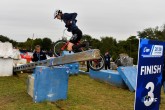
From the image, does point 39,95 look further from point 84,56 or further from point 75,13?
point 75,13

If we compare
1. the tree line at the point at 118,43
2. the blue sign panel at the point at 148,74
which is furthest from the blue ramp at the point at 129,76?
the tree line at the point at 118,43

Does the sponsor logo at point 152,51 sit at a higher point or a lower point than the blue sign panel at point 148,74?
higher

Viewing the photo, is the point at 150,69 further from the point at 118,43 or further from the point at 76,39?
the point at 118,43

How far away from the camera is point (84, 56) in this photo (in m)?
8.44

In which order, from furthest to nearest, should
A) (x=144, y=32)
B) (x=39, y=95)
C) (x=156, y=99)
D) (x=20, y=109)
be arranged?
(x=144, y=32), (x=39, y=95), (x=20, y=109), (x=156, y=99)

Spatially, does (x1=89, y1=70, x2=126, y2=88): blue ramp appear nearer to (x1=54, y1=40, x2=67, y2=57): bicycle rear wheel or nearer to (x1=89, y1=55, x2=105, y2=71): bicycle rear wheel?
(x1=89, y1=55, x2=105, y2=71): bicycle rear wheel

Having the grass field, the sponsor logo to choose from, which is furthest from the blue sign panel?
the grass field

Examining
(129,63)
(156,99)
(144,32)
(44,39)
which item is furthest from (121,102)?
(144,32)

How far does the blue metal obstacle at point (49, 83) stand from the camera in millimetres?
9391

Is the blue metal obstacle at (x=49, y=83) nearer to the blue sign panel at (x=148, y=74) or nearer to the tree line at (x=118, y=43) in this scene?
the blue sign panel at (x=148, y=74)

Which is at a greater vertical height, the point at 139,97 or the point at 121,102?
the point at 139,97

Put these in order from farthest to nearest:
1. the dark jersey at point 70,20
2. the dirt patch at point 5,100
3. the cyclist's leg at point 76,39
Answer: the cyclist's leg at point 76,39, the dark jersey at point 70,20, the dirt patch at point 5,100

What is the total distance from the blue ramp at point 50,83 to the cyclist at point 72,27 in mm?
907

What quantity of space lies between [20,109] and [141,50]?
5.22 m
